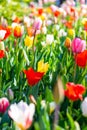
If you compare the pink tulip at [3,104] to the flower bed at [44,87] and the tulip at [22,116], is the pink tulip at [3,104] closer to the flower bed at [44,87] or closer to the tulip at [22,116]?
the flower bed at [44,87]

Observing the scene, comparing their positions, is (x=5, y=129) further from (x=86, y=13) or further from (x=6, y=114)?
(x=86, y=13)

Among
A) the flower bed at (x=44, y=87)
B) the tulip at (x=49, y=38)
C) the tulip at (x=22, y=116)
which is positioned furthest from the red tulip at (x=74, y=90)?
the tulip at (x=49, y=38)

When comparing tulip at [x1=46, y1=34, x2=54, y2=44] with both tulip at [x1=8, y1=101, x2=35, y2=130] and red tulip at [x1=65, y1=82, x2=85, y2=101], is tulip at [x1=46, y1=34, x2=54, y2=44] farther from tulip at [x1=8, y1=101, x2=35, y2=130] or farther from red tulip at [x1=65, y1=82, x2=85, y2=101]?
tulip at [x1=8, y1=101, x2=35, y2=130]

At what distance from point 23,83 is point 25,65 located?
0.92 ft

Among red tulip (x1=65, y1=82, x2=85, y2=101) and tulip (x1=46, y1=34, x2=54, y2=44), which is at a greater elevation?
red tulip (x1=65, y1=82, x2=85, y2=101)

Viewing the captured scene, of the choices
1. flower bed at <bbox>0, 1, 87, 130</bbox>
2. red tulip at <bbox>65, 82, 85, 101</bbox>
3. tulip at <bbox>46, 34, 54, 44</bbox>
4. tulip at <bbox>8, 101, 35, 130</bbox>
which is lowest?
A: tulip at <bbox>46, 34, 54, 44</bbox>

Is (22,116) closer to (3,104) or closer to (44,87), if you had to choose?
(3,104)

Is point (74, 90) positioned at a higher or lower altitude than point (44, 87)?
higher

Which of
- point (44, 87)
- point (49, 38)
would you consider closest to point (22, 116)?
point (44, 87)

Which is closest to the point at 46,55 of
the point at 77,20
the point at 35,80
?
the point at 35,80

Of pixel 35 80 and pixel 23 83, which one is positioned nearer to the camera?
pixel 35 80

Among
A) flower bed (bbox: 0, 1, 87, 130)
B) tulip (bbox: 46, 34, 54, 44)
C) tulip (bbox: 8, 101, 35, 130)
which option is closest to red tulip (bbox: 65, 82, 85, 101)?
flower bed (bbox: 0, 1, 87, 130)

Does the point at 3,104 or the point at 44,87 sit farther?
the point at 44,87

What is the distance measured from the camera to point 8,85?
2.19m
